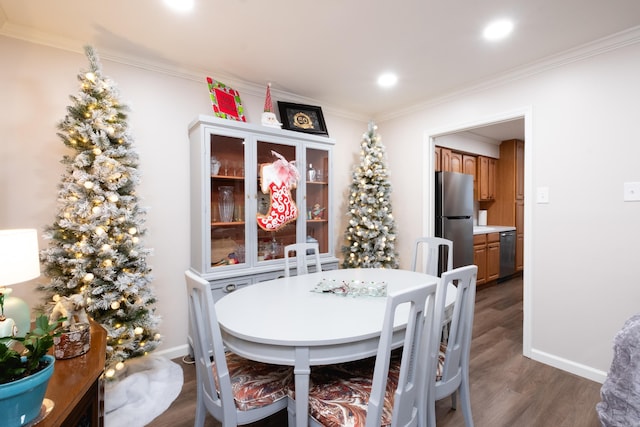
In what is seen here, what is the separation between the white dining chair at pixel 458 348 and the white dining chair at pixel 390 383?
158 millimetres

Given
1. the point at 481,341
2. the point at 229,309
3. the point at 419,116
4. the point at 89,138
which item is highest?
the point at 419,116

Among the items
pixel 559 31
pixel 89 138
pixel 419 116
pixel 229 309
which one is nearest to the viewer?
pixel 229 309

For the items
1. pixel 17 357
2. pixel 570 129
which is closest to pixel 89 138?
pixel 17 357

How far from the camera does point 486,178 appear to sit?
17.0 ft

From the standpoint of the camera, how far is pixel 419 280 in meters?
2.15

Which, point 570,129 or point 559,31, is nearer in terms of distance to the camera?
point 559,31

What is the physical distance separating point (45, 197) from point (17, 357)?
1827 millimetres

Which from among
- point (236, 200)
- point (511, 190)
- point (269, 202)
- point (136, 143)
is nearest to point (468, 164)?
point (511, 190)

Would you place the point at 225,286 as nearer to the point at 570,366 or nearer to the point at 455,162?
the point at 570,366

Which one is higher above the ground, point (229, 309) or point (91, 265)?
point (91, 265)

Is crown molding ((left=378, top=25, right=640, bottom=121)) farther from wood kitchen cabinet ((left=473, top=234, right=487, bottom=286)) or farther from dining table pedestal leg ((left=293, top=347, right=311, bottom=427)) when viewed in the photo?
dining table pedestal leg ((left=293, top=347, right=311, bottom=427))

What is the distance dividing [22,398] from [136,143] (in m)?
2.10

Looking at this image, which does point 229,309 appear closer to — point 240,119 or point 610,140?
point 240,119

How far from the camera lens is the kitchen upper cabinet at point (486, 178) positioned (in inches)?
199
